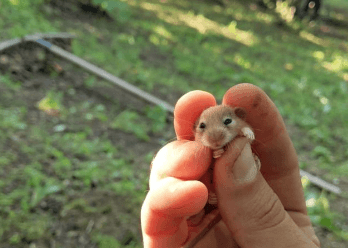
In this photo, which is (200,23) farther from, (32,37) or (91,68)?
(32,37)

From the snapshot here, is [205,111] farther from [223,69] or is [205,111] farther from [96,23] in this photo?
[96,23]

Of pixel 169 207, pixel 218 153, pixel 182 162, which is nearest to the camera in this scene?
pixel 169 207

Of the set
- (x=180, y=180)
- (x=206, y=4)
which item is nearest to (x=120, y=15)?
(x=206, y=4)

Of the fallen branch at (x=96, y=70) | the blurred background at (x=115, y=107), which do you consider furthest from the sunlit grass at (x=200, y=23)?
the fallen branch at (x=96, y=70)

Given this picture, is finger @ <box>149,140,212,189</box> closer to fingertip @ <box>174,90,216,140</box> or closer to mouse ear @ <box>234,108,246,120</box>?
fingertip @ <box>174,90,216,140</box>

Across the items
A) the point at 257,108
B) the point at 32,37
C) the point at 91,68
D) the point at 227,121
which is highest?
the point at 257,108

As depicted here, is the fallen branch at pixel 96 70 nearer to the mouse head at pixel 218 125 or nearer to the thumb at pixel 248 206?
the mouse head at pixel 218 125

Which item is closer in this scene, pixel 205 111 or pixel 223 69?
pixel 205 111

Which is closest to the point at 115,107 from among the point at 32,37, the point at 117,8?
the point at 32,37
